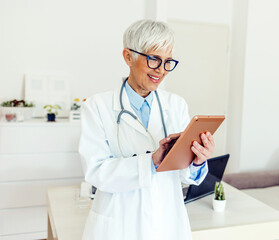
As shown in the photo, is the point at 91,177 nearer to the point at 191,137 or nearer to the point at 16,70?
the point at 191,137

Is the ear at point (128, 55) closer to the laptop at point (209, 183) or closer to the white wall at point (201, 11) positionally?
the laptop at point (209, 183)

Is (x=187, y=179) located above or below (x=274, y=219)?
above

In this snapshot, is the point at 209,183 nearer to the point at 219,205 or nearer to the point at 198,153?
the point at 219,205

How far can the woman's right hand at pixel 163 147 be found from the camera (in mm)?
1093

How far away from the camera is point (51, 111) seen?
3.38m

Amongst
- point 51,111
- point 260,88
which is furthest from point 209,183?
point 260,88

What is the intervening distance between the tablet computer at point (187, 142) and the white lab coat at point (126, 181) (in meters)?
0.09

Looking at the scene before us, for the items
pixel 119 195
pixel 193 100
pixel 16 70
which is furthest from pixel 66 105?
pixel 119 195

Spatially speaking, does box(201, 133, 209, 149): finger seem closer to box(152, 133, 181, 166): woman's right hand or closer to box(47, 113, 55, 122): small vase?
box(152, 133, 181, 166): woman's right hand

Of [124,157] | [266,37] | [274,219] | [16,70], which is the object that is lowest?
[274,219]

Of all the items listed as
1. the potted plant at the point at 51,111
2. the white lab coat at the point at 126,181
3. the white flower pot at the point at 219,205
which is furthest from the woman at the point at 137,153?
the potted plant at the point at 51,111

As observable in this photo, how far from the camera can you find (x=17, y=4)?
341cm

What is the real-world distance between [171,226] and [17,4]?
3051 millimetres

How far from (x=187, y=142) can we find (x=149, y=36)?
16.4 inches
